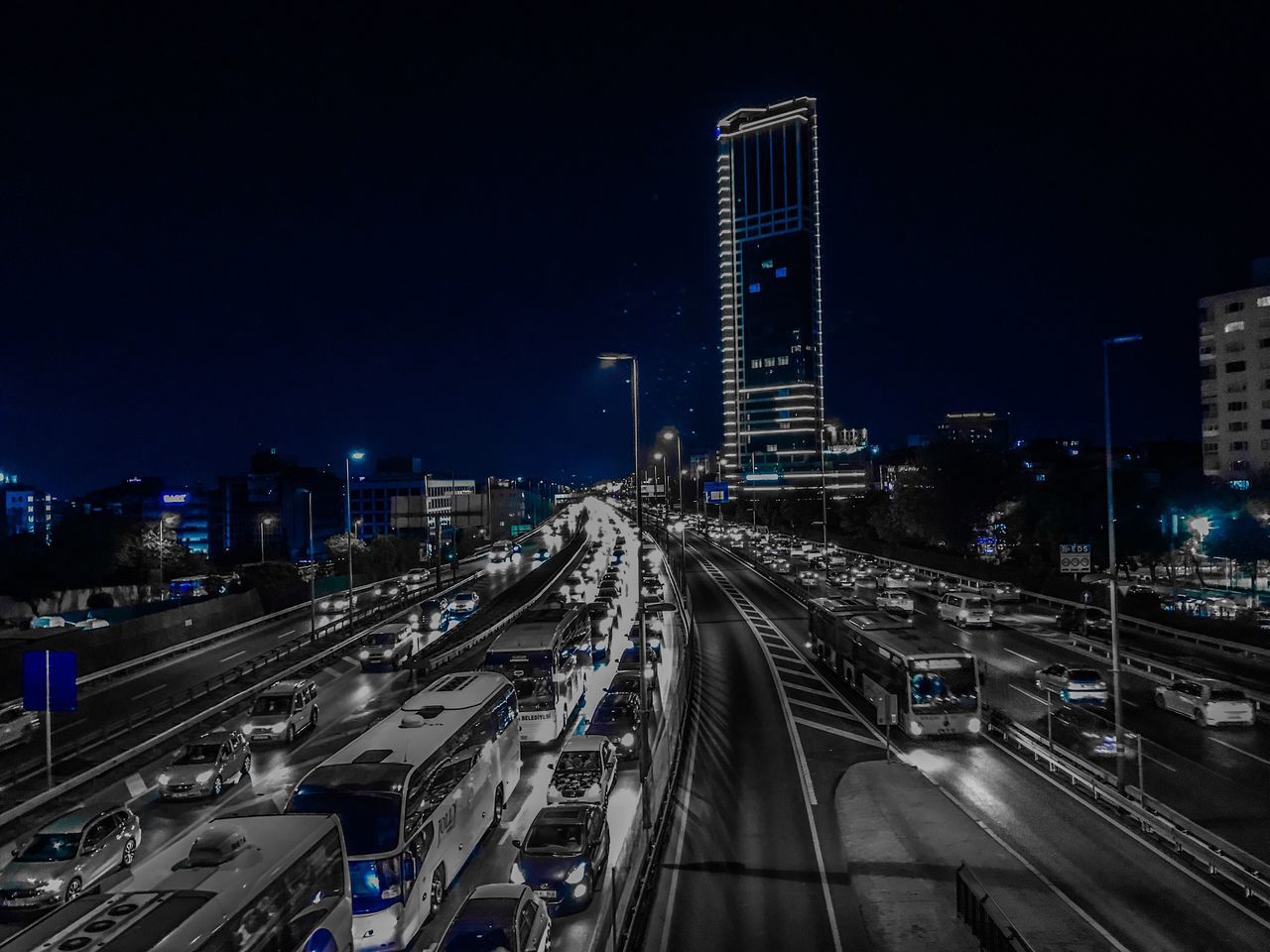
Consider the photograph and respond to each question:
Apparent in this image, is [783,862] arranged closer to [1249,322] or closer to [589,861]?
[589,861]

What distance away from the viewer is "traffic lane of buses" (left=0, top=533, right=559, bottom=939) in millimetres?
16750

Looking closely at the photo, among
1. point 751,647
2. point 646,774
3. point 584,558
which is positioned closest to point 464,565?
point 584,558

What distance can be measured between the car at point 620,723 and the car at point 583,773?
2.14m

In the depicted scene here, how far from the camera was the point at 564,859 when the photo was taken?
13.0 m

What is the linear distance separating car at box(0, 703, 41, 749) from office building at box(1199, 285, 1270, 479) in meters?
78.3

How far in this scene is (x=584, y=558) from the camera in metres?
85.6

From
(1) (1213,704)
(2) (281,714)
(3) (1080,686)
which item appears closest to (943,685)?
(3) (1080,686)

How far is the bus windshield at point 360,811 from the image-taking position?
10773 mm

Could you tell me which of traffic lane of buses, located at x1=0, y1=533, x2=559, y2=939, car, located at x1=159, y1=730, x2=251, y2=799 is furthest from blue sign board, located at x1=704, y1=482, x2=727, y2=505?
car, located at x1=159, y1=730, x2=251, y2=799

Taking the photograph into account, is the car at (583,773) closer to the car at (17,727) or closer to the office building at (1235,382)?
the car at (17,727)

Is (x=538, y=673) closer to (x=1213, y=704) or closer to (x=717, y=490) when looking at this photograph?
(x=1213, y=704)

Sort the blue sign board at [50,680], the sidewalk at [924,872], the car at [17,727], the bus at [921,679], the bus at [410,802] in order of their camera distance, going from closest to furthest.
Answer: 1. the bus at [410,802]
2. the sidewalk at [924,872]
3. the blue sign board at [50,680]
4. the bus at [921,679]
5. the car at [17,727]

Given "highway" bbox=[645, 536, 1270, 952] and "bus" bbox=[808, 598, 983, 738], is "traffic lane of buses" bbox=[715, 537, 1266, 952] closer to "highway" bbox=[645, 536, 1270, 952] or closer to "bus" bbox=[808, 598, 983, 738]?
"highway" bbox=[645, 536, 1270, 952]

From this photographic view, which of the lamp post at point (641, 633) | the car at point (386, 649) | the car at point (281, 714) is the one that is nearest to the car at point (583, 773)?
the lamp post at point (641, 633)
